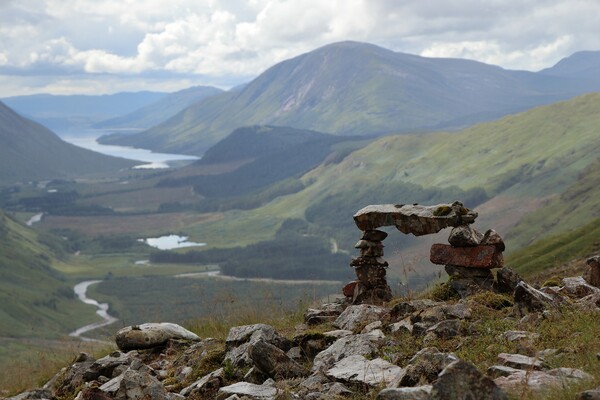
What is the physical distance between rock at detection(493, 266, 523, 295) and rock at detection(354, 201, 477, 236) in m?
2.06

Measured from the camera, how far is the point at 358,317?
18.6 m

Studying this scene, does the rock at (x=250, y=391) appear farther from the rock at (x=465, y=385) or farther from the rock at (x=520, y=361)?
the rock at (x=465, y=385)

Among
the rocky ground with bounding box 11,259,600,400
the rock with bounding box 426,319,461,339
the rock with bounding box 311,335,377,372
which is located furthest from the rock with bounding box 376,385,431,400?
the rock with bounding box 426,319,461,339

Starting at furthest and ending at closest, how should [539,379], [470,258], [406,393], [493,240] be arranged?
[470,258] < [493,240] < [539,379] < [406,393]

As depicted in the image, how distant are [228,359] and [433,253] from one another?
6.87 metres

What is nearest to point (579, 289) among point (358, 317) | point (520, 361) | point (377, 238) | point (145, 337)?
point (358, 317)

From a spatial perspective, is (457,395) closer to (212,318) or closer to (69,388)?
(69,388)

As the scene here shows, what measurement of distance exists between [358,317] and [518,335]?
5130 mm

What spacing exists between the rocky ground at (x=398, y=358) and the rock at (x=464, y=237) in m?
1.26

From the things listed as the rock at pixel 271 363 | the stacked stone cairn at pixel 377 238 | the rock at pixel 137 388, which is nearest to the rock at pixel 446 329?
the rock at pixel 271 363

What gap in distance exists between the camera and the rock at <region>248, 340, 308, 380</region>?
1514 centimetres

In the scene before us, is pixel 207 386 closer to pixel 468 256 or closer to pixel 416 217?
pixel 468 256

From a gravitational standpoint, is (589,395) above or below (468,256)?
below

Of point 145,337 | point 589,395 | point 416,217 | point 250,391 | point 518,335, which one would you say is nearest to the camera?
point 589,395
